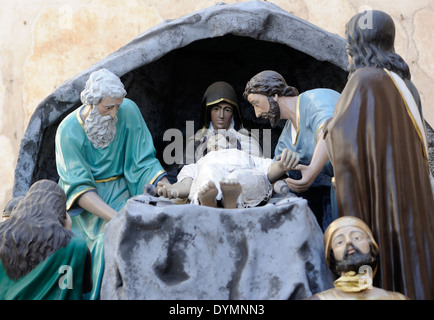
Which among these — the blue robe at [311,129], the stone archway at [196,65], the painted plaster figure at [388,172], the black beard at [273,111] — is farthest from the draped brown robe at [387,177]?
the stone archway at [196,65]

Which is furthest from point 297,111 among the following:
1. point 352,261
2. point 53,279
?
point 53,279

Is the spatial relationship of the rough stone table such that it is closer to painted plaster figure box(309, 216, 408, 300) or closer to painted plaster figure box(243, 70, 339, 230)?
painted plaster figure box(309, 216, 408, 300)

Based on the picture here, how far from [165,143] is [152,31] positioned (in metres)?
0.87

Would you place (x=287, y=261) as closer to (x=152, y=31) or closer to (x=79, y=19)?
(x=152, y=31)

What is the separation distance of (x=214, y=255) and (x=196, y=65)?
2527mm

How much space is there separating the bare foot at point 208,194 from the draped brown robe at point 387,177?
2.05ft

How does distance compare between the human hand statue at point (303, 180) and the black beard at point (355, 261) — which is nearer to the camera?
the black beard at point (355, 261)

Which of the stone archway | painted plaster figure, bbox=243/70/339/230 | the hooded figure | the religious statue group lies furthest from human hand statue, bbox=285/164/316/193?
the hooded figure

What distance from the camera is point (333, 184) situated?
4.74 meters

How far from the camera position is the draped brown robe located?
424 centimetres

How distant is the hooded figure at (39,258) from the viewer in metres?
4.25

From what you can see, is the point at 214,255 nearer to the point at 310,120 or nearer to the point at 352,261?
the point at 352,261

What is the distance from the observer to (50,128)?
5.86m

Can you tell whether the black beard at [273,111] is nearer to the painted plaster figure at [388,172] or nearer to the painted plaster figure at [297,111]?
the painted plaster figure at [297,111]
